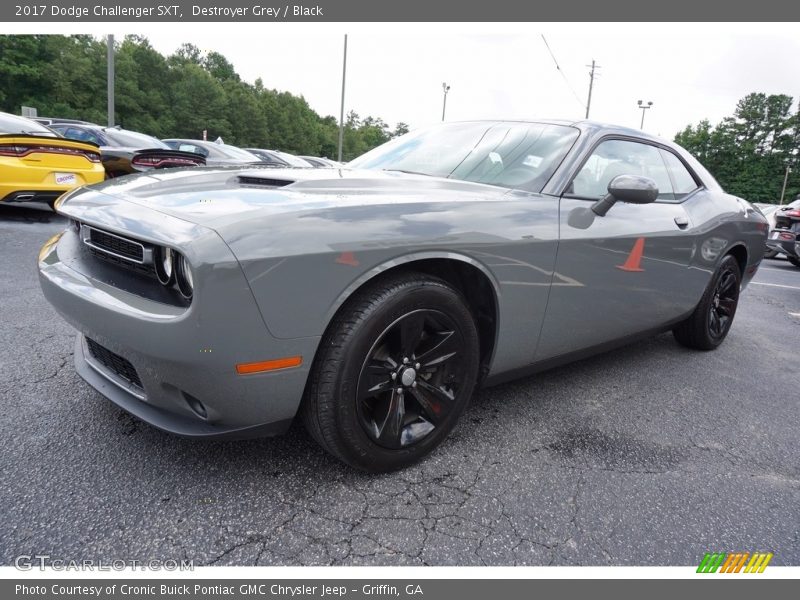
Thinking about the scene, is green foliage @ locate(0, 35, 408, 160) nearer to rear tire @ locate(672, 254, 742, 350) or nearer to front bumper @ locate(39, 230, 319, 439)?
rear tire @ locate(672, 254, 742, 350)

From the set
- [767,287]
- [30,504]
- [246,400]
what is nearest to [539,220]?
[246,400]

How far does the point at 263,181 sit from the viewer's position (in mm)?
1979

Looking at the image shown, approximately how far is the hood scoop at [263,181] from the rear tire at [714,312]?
291 cm

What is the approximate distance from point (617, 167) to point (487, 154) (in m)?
0.76

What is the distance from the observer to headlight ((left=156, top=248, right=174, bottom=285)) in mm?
1595

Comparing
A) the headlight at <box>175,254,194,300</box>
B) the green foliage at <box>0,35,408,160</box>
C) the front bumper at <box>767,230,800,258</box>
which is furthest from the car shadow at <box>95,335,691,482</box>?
the green foliage at <box>0,35,408,160</box>

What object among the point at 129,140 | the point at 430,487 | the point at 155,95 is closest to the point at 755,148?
the point at 155,95

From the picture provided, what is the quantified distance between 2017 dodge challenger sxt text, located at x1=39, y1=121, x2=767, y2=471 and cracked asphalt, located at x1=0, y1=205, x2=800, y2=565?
9.6 inches

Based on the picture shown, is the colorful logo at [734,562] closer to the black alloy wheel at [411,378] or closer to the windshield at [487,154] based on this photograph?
the black alloy wheel at [411,378]

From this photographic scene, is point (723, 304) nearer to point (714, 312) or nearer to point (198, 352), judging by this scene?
point (714, 312)

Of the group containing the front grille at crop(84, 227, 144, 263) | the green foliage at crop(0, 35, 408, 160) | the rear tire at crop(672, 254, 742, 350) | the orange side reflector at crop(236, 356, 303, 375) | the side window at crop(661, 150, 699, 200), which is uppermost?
the green foliage at crop(0, 35, 408, 160)

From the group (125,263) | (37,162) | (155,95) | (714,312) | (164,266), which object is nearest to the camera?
(164,266)

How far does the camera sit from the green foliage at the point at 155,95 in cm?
3756

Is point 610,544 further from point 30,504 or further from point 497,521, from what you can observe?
point 30,504
